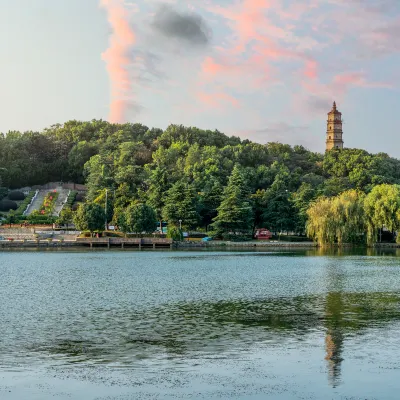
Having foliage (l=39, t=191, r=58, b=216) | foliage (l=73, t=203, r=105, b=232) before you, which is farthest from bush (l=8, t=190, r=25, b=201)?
foliage (l=73, t=203, r=105, b=232)

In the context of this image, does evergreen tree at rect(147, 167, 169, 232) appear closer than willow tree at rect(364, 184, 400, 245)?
No

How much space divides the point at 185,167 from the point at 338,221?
127 ft

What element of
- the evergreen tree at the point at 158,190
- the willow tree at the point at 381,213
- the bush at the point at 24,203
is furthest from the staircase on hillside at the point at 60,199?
the willow tree at the point at 381,213

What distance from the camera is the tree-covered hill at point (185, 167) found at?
87500 millimetres

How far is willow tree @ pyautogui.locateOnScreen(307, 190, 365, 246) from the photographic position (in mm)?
70375

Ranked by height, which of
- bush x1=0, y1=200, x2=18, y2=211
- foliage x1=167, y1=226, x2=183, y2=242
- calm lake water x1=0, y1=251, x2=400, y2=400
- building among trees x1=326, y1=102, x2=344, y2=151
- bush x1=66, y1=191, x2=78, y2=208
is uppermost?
building among trees x1=326, y1=102, x2=344, y2=151

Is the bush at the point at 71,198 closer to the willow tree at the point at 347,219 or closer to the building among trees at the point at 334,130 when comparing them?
the willow tree at the point at 347,219

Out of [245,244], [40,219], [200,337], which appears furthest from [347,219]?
[200,337]

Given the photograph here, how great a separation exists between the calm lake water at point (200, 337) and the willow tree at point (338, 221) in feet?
104

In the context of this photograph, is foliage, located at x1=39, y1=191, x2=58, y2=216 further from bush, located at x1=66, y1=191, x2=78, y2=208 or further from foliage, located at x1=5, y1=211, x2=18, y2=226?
foliage, located at x1=5, y1=211, x2=18, y2=226

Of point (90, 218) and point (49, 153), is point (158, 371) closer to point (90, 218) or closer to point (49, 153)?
point (90, 218)

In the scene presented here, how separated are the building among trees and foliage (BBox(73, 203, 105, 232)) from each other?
326 feet

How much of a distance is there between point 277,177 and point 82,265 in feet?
168

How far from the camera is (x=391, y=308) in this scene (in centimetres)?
2580
